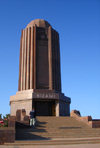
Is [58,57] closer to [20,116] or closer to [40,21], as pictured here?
[40,21]

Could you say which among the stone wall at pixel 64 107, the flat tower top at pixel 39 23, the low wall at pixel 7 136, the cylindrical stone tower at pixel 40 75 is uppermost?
the flat tower top at pixel 39 23

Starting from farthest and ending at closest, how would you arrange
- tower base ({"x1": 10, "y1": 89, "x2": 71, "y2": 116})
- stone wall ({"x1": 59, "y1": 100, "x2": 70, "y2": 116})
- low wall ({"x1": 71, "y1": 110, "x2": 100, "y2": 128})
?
stone wall ({"x1": 59, "y1": 100, "x2": 70, "y2": 116}) < tower base ({"x1": 10, "y1": 89, "x2": 71, "y2": 116}) < low wall ({"x1": 71, "y1": 110, "x2": 100, "y2": 128})

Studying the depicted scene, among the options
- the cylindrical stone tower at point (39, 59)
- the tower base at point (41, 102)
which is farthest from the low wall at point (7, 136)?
the cylindrical stone tower at point (39, 59)

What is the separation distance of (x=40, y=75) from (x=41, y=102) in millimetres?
3896

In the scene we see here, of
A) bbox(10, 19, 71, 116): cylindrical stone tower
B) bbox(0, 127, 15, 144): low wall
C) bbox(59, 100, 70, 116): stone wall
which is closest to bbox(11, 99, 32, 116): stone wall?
bbox(10, 19, 71, 116): cylindrical stone tower

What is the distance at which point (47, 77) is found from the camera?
2897cm

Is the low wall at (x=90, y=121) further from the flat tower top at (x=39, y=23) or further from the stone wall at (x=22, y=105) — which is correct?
the flat tower top at (x=39, y=23)

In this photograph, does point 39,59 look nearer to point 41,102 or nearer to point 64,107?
point 41,102

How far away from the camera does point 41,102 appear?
1107 inches

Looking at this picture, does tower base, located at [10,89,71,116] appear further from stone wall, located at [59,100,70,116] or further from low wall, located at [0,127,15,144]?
low wall, located at [0,127,15,144]

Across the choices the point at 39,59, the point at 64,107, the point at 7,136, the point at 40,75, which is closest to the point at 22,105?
the point at 40,75

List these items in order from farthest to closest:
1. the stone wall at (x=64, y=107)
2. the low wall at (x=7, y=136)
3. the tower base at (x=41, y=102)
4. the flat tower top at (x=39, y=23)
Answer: the flat tower top at (x=39, y=23) < the stone wall at (x=64, y=107) < the tower base at (x=41, y=102) < the low wall at (x=7, y=136)

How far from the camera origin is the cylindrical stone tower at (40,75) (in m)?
26.8

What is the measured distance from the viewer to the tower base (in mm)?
26203
